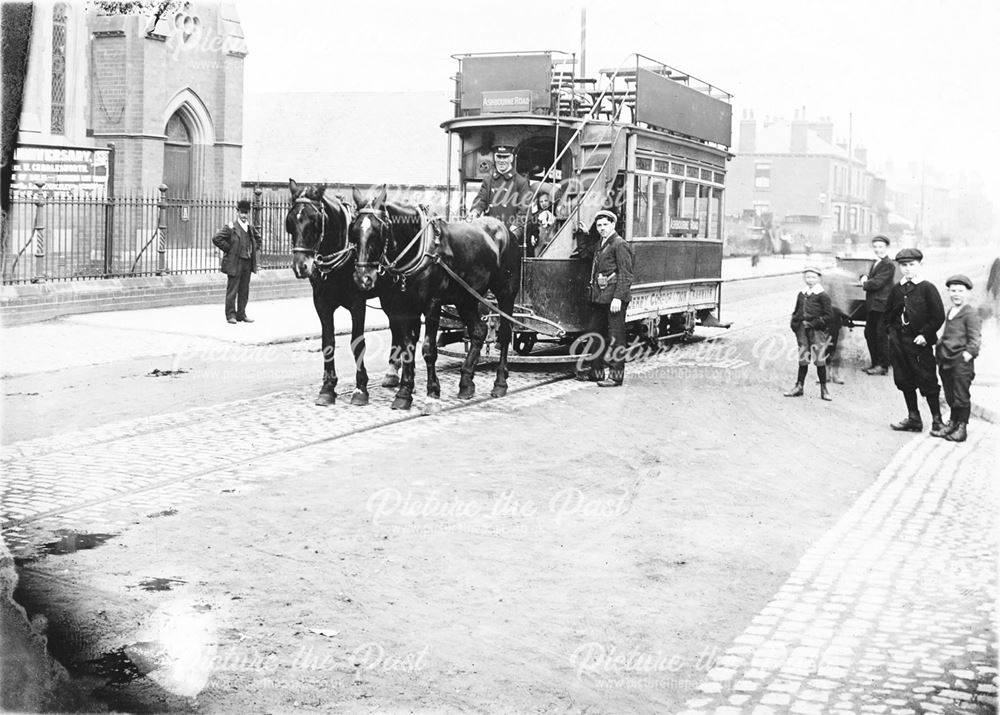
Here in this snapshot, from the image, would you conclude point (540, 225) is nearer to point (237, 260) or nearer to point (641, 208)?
point (641, 208)

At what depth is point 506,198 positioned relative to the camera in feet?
50.2

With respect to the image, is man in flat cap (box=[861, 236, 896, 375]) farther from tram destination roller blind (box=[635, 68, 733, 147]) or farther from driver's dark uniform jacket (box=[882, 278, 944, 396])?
driver's dark uniform jacket (box=[882, 278, 944, 396])

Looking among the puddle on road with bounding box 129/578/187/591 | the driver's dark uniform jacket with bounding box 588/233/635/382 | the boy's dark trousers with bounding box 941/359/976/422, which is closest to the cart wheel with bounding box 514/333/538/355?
the driver's dark uniform jacket with bounding box 588/233/635/382

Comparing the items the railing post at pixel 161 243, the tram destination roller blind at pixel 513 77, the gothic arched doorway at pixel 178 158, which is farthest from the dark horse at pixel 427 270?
the gothic arched doorway at pixel 178 158

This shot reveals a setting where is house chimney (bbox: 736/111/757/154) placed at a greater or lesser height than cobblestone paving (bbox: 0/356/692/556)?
greater

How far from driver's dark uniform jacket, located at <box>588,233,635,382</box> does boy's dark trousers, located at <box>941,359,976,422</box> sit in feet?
13.0

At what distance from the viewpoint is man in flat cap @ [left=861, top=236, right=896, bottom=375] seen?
16719 mm

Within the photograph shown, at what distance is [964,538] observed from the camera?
8.28 m

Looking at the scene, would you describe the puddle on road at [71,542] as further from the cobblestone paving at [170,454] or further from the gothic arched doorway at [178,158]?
the gothic arched doorway at [178,158]

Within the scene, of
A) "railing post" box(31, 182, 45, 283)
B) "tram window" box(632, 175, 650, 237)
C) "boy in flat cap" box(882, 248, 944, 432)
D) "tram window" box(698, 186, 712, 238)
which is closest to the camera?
"boy in flat cap" box(882, 248, 944, 432)

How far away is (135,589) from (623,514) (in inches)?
140

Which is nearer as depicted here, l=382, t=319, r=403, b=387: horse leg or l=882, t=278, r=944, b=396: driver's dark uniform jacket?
l=882, t=278, r=944, b=396: driver's dark uniform jacket

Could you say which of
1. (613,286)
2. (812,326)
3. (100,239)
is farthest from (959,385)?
(100,239)

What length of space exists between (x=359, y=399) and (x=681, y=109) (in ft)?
25.9
